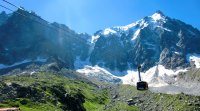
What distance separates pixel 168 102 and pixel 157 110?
6.85m

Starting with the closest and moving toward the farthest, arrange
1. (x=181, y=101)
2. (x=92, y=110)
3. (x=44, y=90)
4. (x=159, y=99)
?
(x=44, y=90) → (x=181, y=101) → (x=92, y=110) → (x=159, y=99)

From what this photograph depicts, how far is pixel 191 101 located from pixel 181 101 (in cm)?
753

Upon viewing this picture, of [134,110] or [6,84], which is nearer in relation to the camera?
[6,84]

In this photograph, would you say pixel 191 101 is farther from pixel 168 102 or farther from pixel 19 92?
pixel 19 92

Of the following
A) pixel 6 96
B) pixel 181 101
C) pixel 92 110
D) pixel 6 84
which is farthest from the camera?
pixel 92 110

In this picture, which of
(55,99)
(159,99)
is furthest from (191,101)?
(55,99)

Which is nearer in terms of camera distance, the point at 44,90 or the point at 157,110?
the point at 44,90

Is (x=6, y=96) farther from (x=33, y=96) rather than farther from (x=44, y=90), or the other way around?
(x=44, y=90)

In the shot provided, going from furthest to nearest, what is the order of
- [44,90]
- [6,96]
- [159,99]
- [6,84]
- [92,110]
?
1. [159,99]
2. [92,110]
3. [44,90]
4. [6,84]
5. [6,96]

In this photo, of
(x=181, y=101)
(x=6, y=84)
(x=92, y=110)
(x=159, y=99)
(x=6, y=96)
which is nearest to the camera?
(x=6, y=96)

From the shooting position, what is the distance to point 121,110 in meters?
194

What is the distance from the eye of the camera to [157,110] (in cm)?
18238

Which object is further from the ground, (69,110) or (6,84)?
(6,84)

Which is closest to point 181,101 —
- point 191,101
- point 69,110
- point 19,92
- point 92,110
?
point 191,101
